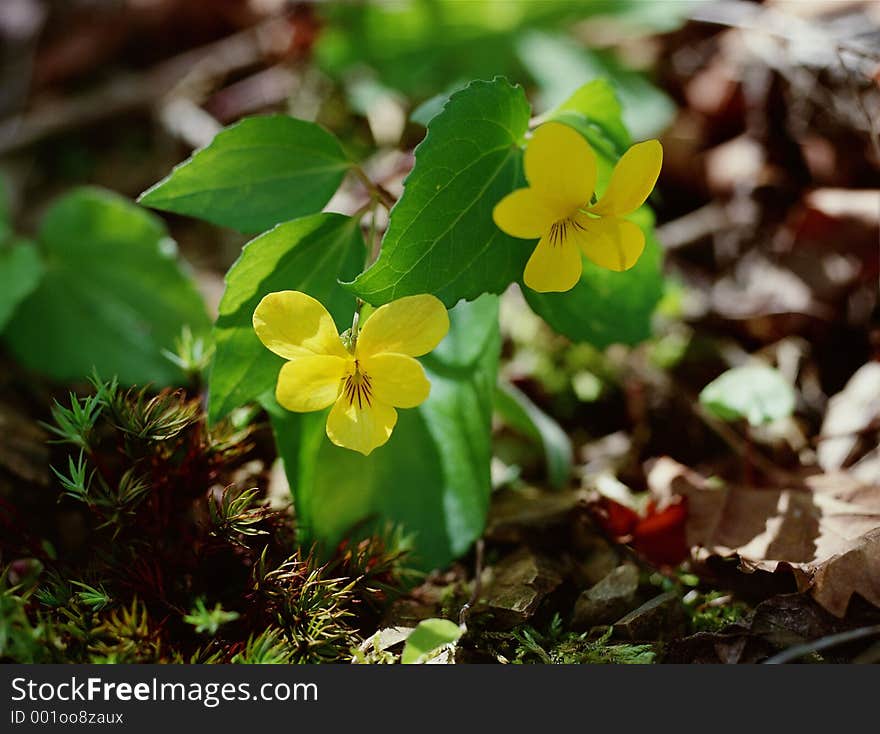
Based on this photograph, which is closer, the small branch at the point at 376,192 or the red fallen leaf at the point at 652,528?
the small branch at the point at 376,192

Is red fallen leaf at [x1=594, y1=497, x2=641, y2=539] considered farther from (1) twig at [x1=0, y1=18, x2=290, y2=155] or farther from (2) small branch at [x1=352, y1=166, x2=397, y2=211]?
(1) twig at [x1=0, y1=18, x2=290, y2=155]

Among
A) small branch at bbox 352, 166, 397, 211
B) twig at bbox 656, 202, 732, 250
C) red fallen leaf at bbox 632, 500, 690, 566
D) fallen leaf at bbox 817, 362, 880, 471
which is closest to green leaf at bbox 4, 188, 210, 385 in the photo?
small branch at bbox 352, 166, 397, 211

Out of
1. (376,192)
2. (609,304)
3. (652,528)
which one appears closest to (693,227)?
(609,304)

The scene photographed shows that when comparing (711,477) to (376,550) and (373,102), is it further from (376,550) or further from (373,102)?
(373,102)

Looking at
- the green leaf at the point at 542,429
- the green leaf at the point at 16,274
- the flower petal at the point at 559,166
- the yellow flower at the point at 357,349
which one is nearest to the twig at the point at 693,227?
the green leaf at the point at 542,429

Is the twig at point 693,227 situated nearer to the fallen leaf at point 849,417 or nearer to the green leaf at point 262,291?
the fallen leaf at point 849,417
